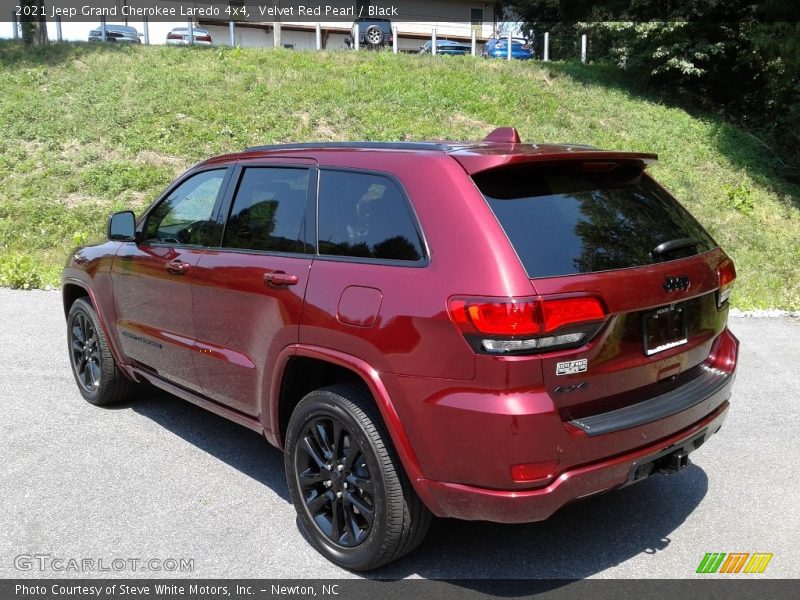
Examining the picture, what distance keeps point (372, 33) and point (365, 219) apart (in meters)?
26.9

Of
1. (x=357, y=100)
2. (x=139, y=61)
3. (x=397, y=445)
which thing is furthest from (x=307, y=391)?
(x=139, y=61)

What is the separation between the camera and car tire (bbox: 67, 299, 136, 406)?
520cm

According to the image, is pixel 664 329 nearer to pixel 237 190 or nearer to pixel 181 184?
pixel 237 190

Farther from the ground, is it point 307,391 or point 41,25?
point 41,25

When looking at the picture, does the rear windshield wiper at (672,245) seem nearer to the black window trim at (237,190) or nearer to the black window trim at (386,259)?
the black window trim at (386,259)

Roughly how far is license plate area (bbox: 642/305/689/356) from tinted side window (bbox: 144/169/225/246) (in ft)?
7.40

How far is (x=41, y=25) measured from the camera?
2055cm

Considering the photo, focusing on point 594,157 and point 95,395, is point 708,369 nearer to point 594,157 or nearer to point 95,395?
point 594,157

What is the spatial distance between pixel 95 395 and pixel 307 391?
2.45 m

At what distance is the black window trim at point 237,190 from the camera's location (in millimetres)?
3498

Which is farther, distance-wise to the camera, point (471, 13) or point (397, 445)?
point (471, 13)

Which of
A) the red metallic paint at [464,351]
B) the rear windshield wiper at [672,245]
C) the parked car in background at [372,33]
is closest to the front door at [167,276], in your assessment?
the red metallic paint at [464,351]

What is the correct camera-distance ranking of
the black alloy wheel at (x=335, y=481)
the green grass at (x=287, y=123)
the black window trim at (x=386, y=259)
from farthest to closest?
the green grass at (x=287, y=123), the black alloy wheel at (x=335, y=481), the black window trim at (x=386, y=259)

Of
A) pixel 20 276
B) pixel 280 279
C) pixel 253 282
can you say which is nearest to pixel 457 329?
pixel 280 279
